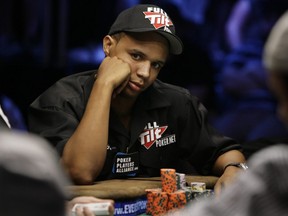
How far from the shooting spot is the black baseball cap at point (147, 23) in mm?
3066

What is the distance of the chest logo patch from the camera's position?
3139 mm

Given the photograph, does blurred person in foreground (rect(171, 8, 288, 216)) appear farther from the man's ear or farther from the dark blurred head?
the man's ear

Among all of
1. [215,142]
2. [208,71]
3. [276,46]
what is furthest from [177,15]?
[276,46]

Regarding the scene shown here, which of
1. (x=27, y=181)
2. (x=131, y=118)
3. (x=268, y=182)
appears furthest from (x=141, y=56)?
(x=27, y=181)

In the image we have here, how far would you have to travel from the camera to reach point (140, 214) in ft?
8.31

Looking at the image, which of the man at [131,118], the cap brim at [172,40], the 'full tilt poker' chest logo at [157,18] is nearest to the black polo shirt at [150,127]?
the man at [131,118]

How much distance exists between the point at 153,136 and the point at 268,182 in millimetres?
1873

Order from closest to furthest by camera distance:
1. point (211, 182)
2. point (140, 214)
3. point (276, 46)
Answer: point (276, 46) → point (140, 214) → point (211, 182)

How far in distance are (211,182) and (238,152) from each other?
14.6 inches

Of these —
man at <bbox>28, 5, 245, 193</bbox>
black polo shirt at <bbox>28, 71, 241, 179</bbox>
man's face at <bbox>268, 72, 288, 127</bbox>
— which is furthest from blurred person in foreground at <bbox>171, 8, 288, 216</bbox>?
black polo shirt at <bbox>28, 71, 241, 179</bbox>

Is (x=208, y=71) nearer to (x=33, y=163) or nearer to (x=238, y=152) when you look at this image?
(x=238, y=152)

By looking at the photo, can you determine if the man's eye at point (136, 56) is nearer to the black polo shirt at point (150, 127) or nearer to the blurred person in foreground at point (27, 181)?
the black polo shirt at point (150, 127)

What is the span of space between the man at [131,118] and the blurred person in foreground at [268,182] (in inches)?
56.2

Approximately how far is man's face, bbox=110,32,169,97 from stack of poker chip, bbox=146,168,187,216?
0.59 m
